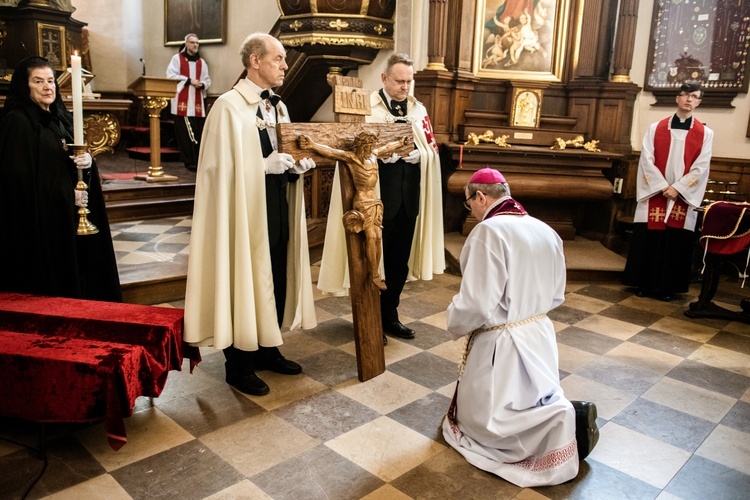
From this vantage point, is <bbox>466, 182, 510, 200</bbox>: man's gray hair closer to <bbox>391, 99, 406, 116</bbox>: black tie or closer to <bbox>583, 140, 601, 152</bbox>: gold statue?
<bbox>391, 99, 406, 116</bbox>: black tie

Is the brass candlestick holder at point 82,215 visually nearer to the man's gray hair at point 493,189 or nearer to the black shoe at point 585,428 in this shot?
the man's gray hair at point 493,189

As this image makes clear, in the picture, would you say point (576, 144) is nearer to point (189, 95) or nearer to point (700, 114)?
point (700, 114)

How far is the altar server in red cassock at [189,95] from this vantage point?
31.7 feet

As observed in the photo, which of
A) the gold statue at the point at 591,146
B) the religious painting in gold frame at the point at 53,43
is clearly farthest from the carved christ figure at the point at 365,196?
the religious painting in gold frame at the point at 53,43

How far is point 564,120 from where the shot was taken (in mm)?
7477

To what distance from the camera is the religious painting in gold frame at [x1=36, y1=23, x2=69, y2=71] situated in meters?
9.11

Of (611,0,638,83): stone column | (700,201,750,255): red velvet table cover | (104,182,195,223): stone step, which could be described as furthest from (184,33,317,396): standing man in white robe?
(611,0,638,83): stone column

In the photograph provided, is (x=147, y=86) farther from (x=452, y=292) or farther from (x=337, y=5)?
(x=452, y=292)

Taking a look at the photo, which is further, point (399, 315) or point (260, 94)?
point (399, 315)

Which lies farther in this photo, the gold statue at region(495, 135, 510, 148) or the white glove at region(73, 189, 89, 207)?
the gold statue at region(495, 135, 510, 148)

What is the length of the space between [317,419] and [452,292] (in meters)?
2.74

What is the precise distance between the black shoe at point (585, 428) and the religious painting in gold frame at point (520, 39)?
530 cm

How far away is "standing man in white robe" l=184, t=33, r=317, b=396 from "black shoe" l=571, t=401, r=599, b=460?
164 cm

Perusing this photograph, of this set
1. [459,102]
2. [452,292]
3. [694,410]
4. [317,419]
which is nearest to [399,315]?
[452,292]
